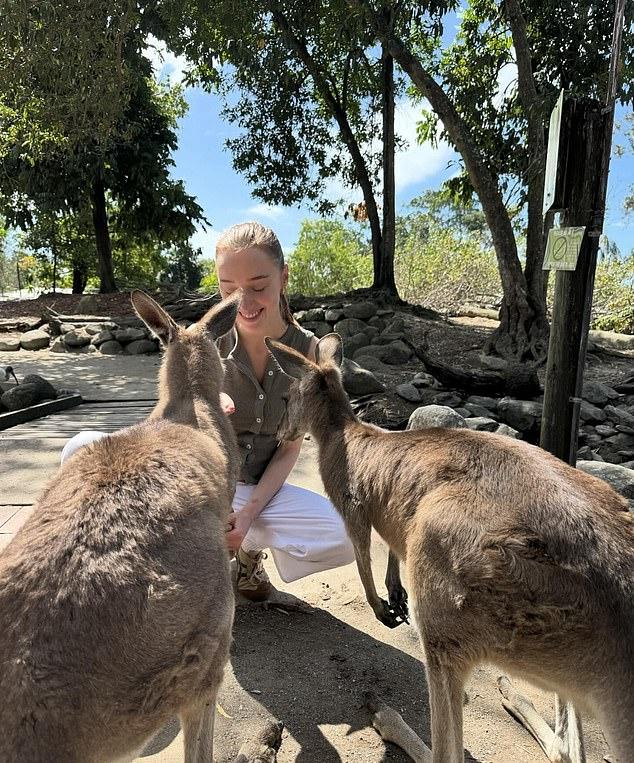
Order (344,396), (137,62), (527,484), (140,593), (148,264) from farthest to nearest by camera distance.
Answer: (148,264), (137,62), (344,396), (527,484), (140,593)

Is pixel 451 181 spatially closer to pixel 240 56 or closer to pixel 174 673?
pixel 240 56

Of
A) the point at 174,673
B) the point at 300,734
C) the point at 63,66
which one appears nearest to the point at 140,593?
the point at 174,673

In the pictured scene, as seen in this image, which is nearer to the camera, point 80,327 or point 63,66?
point 63,66

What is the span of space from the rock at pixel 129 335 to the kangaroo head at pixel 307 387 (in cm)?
892

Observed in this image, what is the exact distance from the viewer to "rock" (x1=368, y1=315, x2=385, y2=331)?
408 inches

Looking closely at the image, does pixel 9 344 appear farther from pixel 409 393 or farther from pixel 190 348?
pixel 190 348

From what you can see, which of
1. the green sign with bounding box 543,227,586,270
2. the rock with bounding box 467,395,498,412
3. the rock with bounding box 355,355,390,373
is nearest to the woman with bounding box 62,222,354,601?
the green sign with bounding box 543,227,586,270

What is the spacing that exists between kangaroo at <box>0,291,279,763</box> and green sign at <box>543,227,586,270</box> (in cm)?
185

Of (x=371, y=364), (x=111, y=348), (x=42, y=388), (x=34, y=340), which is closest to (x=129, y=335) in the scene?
(x=111, y=348)

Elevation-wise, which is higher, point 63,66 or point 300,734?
point 63,66

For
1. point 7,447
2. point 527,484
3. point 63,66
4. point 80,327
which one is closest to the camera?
point 527,484

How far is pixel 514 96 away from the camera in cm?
838

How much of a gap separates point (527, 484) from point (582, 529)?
17 cm

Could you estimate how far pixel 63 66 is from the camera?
688 centimetres
